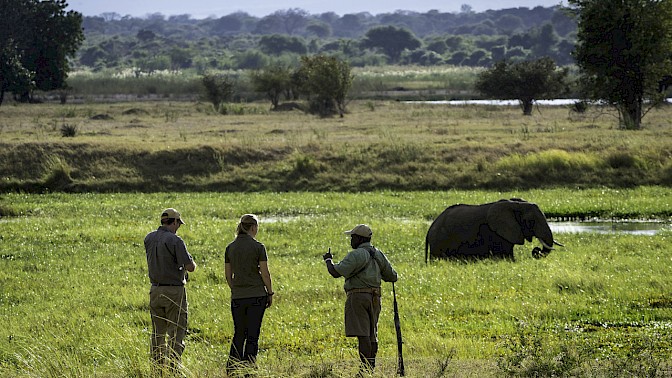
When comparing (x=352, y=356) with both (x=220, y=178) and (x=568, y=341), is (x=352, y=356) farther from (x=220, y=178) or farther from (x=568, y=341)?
(x=220, y=178)

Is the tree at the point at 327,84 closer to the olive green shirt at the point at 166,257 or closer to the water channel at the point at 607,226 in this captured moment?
the water channel at the point at 607,226

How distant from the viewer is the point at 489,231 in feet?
64.2

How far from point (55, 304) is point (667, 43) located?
36.3 m

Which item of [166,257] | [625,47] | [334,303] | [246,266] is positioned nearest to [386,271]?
[246,266]

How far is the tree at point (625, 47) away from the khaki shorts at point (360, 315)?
3662 cm

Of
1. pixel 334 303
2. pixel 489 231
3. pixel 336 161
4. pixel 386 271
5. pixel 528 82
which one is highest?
pixel 528 82

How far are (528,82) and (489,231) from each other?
47.8 m

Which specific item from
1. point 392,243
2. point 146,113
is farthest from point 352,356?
point 146,113

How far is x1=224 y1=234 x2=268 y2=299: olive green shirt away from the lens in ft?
35.3

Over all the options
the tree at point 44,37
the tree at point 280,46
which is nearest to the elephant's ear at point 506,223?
the tree at point 44,37

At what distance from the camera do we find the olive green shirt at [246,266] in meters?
10.8

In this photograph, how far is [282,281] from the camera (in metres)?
17.2

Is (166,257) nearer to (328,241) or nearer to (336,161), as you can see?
(328,241)

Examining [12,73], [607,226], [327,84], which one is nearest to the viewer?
[607,226]
